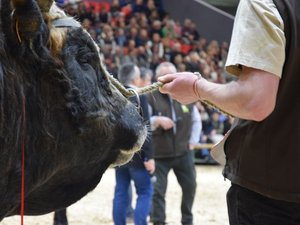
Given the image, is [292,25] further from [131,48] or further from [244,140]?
[131,48]

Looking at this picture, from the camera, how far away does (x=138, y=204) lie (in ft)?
24.6

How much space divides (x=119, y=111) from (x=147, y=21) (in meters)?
19.8

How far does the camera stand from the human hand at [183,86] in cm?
272

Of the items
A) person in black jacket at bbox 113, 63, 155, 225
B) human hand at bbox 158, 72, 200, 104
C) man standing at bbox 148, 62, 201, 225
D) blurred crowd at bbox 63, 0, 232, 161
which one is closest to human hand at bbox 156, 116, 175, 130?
man standing at bbox 148, 62, 201, 225

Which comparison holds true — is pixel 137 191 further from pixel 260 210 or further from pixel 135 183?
pixel 260 210

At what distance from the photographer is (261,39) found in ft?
8.01

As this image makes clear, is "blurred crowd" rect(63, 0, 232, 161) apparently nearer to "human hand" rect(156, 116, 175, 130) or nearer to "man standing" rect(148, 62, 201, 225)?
"man standing" rect(148, 62, 201, 225)

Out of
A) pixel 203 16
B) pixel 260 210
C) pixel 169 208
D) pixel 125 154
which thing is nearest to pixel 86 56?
pixel 125 154

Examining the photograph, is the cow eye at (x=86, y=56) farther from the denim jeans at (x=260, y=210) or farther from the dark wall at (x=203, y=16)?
the dark wall at (x=203, y=16)

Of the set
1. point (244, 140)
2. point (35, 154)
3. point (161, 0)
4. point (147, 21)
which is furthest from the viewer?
point (161, 0)

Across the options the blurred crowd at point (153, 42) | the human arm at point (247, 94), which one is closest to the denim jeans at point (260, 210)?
the human arm at point (247, 94)

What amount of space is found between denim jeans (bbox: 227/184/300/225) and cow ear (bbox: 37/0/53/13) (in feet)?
3.73

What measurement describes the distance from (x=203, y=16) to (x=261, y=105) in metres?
22.5

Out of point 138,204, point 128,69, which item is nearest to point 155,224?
point 138,204
